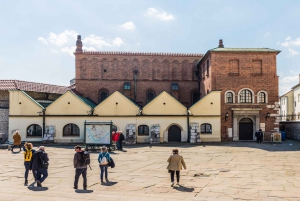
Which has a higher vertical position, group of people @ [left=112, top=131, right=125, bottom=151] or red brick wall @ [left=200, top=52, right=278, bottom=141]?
red brick wall @ [left=200, top=52, right=278, bottom=141]

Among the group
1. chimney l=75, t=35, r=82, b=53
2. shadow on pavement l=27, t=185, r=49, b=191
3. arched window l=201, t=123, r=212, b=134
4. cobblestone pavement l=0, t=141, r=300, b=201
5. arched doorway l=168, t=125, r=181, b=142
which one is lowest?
cobblestone pavement l=0, t=141, r=300, b=201

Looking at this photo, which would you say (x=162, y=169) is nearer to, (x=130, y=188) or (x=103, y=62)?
(x=130, y=188)

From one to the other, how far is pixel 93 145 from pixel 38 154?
42.7 feet

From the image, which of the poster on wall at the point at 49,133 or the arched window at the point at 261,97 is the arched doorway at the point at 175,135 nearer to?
the arched window at the point at 261,97

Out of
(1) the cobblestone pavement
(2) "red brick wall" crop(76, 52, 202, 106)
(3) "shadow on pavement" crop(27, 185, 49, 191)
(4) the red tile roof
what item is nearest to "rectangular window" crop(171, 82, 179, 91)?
(2) "red brick wall" crop(76, 52, 202, 106)

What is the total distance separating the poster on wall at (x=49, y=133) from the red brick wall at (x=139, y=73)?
9397 mm

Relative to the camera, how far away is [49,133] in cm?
2973

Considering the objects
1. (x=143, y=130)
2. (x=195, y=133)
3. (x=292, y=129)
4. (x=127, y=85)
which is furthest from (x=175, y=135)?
(x=292, y=129)

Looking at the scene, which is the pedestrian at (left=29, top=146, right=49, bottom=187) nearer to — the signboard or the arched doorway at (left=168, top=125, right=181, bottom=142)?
the signboard

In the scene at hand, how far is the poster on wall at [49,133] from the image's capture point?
2955 centimetres

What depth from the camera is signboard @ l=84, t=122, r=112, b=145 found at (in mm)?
24391

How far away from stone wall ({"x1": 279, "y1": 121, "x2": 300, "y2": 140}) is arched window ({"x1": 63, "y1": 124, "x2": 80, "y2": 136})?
24.7 m

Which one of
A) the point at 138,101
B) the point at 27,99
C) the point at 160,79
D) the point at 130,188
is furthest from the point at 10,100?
the point at 130,188

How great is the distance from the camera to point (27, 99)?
30578 millimetres
